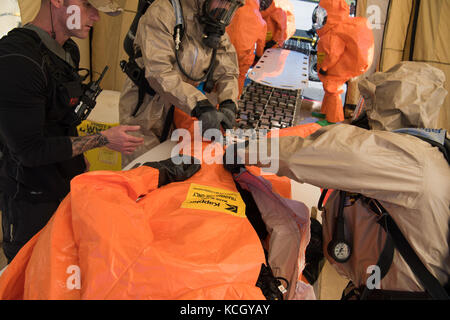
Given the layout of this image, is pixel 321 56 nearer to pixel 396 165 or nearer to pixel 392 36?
pixel 392 36

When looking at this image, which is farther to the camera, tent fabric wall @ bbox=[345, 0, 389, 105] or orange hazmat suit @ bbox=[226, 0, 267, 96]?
tent fabric wall @ bbox=[345, 0, 389, 105]

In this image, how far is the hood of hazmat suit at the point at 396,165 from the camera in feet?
3.02

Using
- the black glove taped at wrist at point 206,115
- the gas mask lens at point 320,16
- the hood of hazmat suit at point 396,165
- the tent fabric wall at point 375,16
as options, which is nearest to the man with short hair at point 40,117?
the black glove taped at wrist at point 206,115

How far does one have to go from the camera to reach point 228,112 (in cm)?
186

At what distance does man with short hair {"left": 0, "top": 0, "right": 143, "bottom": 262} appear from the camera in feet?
3.83

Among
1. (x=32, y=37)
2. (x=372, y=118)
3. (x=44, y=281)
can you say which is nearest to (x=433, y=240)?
(x=372, y=118)

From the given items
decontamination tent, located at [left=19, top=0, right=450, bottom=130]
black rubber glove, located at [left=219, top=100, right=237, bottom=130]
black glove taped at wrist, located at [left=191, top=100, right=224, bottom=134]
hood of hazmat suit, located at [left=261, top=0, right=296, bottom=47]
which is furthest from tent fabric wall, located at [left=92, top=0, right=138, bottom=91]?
black glove taped at wrist, located at [left=191, top=100, right=224, bottom=134]

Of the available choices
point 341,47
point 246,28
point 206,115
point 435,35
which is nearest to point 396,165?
point 206,115

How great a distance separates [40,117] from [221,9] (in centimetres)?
115

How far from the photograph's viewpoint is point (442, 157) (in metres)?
0.98

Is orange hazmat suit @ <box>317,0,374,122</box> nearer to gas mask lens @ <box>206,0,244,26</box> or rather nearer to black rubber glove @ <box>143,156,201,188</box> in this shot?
gas mask lens @ <box>206,0,244,26</box>

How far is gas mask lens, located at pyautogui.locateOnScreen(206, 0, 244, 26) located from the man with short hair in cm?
52

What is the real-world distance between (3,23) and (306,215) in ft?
8.81
